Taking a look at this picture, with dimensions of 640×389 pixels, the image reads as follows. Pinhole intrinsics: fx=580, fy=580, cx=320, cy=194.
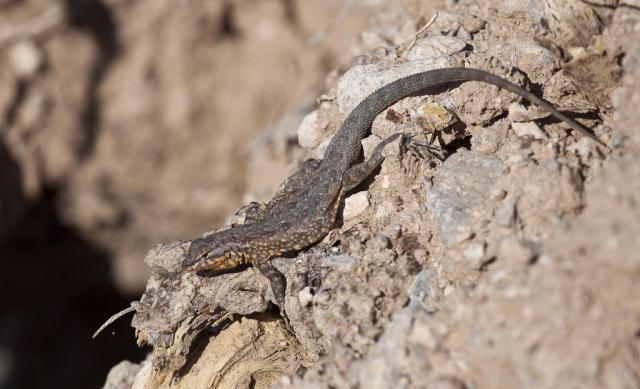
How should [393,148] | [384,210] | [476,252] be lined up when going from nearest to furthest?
[476,252] < [384,210] < [393,148]

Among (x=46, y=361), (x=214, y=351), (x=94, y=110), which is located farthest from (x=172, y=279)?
(x=46, y=361)

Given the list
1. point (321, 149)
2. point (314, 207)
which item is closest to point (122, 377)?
point (314, 207)

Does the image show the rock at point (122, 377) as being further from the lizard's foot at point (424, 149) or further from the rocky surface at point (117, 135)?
the rocky surface at point (117, 135)

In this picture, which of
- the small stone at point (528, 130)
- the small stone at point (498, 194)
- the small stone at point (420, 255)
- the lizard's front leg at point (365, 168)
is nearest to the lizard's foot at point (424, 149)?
the lizard's front leg at point (365, 168)

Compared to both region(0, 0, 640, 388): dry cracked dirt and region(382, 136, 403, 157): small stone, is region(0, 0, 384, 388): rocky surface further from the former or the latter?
region(382, 136, 403, 157): small stone

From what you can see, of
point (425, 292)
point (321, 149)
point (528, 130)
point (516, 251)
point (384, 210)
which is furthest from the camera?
point (321, 149)

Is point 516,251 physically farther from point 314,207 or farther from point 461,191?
point 314,207

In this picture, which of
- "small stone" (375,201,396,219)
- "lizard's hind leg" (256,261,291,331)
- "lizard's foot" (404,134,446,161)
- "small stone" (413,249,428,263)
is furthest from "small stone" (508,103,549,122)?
"lizard's hind leg" (256,261,291,331)

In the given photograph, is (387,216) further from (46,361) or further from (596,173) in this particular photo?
(46,361)
